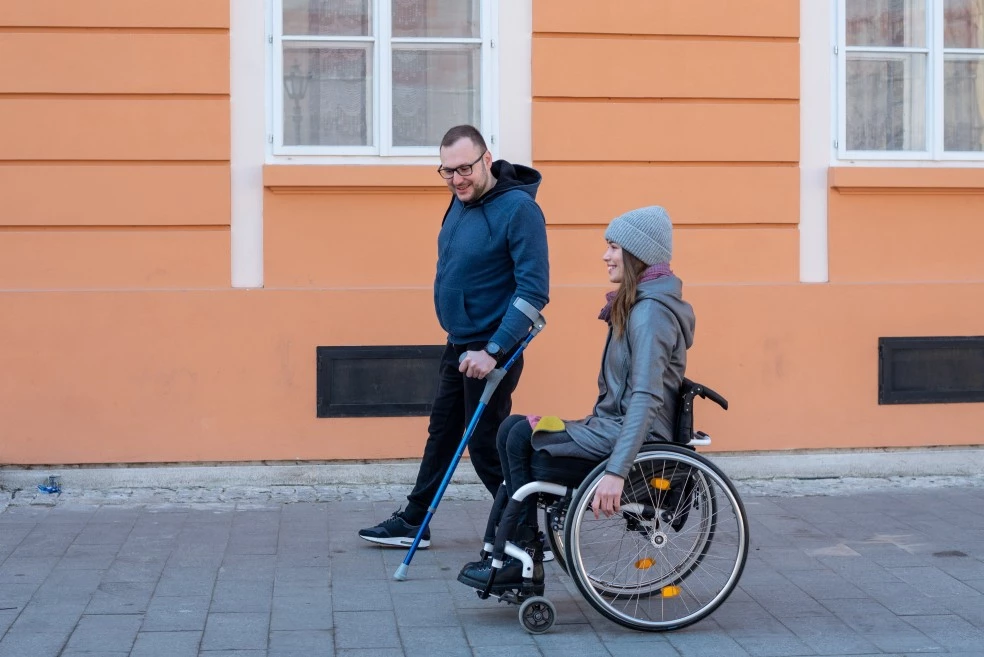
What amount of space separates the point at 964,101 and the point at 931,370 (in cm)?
166

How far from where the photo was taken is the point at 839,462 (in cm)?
733

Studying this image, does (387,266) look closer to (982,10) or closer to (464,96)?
(464,96)

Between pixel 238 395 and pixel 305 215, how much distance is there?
1039 millimetres

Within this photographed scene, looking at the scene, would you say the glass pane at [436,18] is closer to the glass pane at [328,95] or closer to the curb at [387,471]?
the glass pane at [328,95]

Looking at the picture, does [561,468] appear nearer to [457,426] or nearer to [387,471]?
[457,426]

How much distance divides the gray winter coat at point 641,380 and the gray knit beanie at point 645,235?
0.32ft

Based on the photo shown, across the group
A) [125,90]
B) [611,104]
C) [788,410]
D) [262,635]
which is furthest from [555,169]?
[262,635]

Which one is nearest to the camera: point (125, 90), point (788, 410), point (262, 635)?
point (262, 635)

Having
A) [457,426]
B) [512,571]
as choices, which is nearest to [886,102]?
[457,426]

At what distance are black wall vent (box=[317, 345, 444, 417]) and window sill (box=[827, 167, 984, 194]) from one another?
8.15ft

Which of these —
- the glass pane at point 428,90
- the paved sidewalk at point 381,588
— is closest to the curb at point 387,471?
the paved sidewalk at point 381,588

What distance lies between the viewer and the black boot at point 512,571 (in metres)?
4.55

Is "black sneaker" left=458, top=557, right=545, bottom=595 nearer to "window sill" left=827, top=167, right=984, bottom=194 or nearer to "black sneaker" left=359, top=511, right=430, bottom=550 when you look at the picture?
"black sneaker" left=359, top=511, right=430, bottom=550

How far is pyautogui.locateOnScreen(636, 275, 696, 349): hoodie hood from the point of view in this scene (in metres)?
4.48
